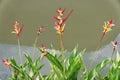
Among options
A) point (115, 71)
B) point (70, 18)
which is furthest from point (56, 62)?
point (70, 18)

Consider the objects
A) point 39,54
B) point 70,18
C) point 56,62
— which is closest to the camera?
point 56,62

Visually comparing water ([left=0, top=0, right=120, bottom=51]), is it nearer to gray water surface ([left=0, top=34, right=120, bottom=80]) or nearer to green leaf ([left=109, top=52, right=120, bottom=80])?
gray water surface ([left=0, top=34, right=120, bottom=80])

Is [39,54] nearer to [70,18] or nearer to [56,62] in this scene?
[70,18]

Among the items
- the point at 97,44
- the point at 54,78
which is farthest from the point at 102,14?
the point at 54,78

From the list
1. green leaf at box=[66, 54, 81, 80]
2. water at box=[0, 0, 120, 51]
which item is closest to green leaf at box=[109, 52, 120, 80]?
green leaf at box=[66, 54, 81, 80]

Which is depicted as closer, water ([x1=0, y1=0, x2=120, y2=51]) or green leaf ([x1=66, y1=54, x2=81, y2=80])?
green leaf ([x1=66, y1=54, x2=81, y2=80])

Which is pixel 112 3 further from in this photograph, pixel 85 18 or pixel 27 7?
pixel 27 7

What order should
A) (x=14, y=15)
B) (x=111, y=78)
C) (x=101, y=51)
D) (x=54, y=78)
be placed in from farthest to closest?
(x=14, y=15) → (x=101, y=51) → (x=54, y=78) → (x=111, y=78)

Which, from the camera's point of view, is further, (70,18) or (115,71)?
(70,18)

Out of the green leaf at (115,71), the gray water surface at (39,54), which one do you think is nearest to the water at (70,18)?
the gray water surface at (39,54)
